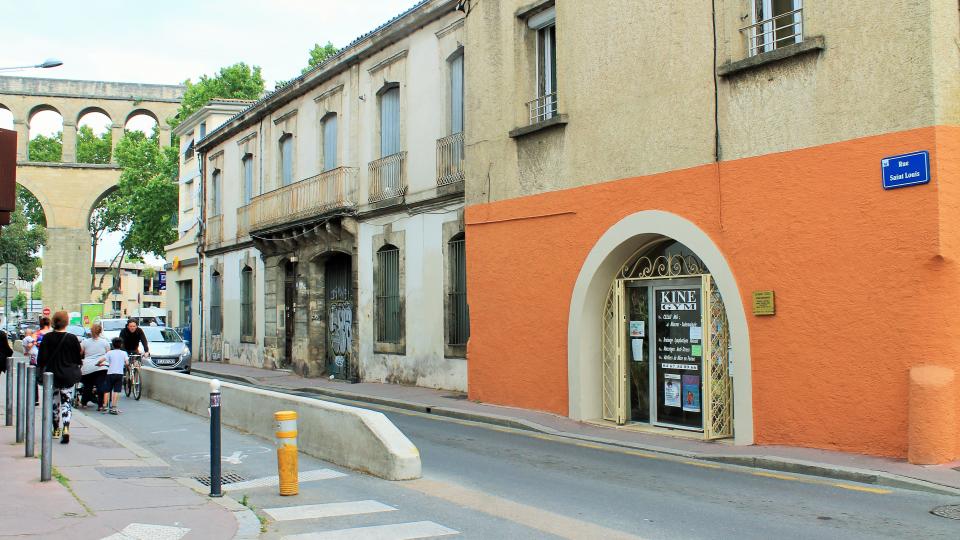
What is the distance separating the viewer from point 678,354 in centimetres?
1214

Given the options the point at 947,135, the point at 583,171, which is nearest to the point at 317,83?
the point at 583,171

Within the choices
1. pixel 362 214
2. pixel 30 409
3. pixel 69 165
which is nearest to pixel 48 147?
pixel 69 165

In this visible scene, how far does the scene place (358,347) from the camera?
2134cm

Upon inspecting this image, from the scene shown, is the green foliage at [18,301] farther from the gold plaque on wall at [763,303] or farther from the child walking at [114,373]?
the gold plaque on wall at [763,303]

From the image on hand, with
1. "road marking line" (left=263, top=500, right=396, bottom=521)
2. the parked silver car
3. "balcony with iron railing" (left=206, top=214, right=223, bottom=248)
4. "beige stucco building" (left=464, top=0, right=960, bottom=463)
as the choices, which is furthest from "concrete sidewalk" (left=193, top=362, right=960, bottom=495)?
"balcony with iron railing" (left=206, top=214, right=223, bottom=248)

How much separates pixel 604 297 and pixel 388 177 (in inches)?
336

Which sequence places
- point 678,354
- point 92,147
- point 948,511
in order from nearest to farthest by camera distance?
point 948,511
point 678,354
point 92,147

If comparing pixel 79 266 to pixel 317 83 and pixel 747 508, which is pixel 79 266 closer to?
pixel 317 83

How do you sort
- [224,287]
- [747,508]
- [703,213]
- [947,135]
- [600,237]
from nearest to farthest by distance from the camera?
1. [747,508]
2. [947,135]
3. [703,213]
4. [600,237]
5. [224,287]

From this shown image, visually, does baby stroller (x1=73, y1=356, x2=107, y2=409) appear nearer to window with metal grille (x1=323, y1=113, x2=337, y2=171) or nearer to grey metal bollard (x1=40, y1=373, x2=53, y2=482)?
grey metal bollard (x1=40, y1=373, x2=53, y2=482)

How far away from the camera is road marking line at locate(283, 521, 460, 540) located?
6.41 meters

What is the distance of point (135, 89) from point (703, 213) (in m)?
49.4

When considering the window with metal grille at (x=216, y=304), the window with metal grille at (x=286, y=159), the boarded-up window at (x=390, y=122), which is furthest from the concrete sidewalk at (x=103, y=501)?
the window with metal grille at (x=216, y=304)

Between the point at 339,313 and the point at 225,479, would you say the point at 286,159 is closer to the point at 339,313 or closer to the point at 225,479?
the point at 339,313
